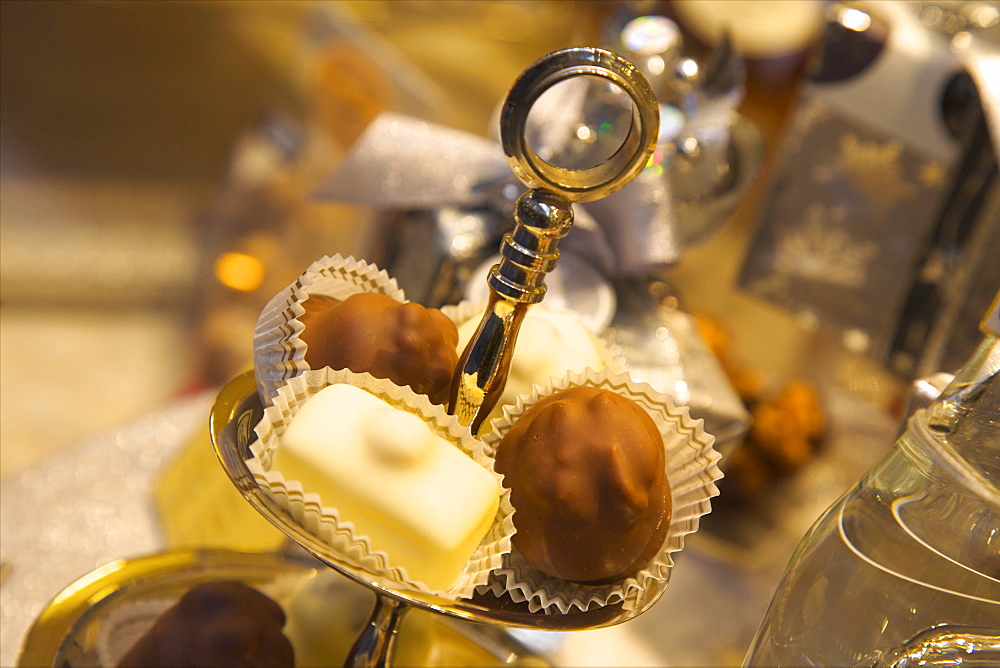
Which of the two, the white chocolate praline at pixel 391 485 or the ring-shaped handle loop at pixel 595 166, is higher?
the ring-shaped handle loop at pixel 595 166

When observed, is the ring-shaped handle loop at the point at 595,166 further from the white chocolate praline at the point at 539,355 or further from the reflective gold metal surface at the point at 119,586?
the reflective gold metal surface at the point at 119,586

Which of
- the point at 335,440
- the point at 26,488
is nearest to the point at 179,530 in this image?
the point at 26,488

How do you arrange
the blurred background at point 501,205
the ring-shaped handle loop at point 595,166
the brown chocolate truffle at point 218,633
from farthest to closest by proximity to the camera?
1. the blurred background at point 501,205
2. the brown chocolate truffle at point 218,633
3. the ring-shaped handle loop at point 595,166

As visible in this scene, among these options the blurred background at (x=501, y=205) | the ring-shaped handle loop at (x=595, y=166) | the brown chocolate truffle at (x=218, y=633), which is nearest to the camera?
the ring-shaped handle loop at (x=595, y=166)

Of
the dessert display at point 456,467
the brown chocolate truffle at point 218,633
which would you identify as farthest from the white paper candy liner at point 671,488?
the brown chocolate truffle at point 218,633

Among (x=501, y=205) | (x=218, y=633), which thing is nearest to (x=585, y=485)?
(x=218, y=633)

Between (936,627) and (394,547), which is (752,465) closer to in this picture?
(936,627)

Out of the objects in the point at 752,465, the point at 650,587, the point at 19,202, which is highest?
the point at 650,587

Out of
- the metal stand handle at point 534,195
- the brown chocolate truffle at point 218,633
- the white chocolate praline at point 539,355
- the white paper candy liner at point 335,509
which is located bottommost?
the brown chocolate truffle at point 218,633
